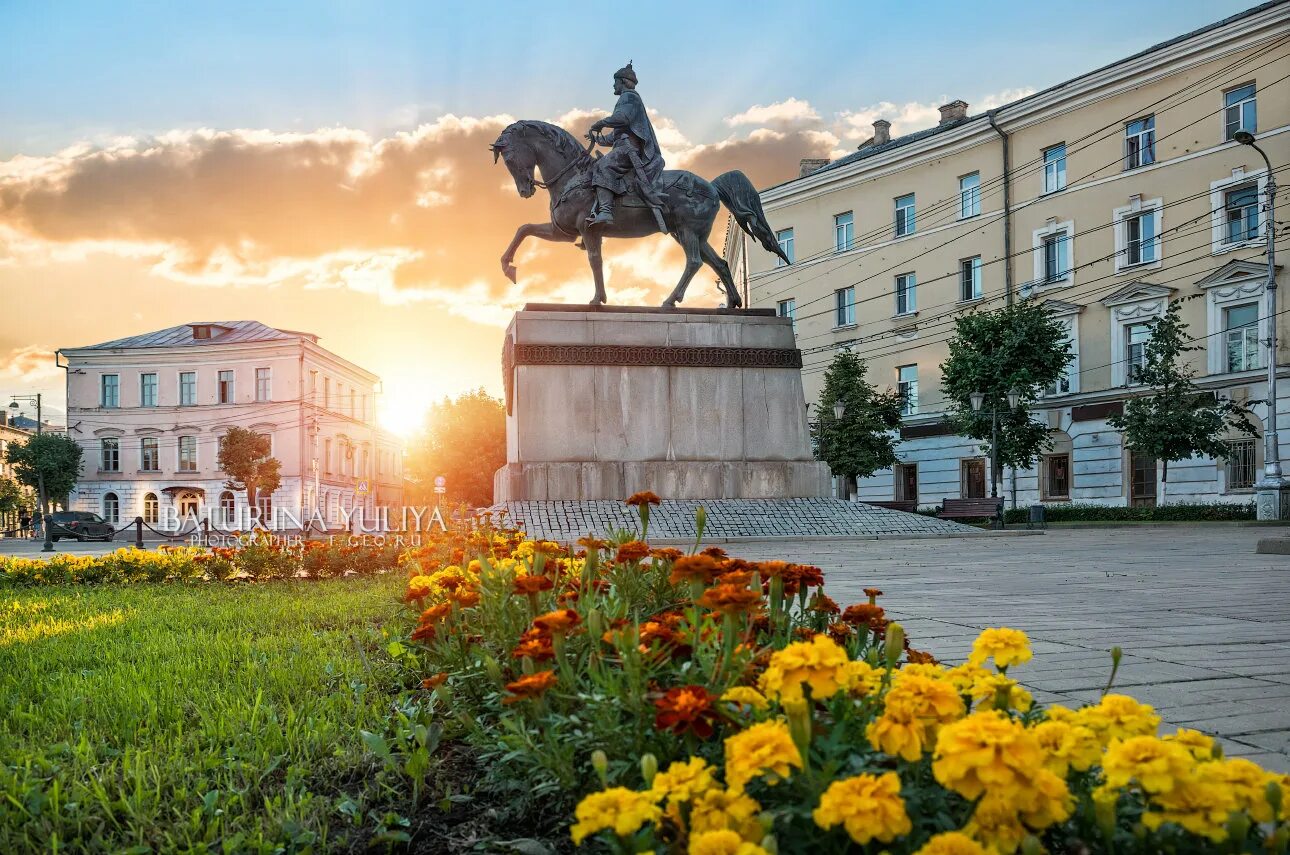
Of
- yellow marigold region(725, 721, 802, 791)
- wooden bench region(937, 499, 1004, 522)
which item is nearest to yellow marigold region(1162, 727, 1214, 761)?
yellow marigold region(725, 721, 802, 791)

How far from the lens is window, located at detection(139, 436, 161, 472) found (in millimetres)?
64375

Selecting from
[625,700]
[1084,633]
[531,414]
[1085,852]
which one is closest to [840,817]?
[1085,852]

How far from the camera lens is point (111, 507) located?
6475 cm

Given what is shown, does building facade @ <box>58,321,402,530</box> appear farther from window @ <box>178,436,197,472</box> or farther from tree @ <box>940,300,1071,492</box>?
tree @ <box>940,300,1071,492</box>

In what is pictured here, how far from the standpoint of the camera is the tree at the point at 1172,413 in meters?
27.7

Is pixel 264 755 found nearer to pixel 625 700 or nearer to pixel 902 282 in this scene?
pixel 625 700

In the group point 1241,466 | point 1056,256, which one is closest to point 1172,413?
point 1241,466

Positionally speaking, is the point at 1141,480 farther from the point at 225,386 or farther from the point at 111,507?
the point at 111,507

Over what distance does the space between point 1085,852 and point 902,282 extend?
42.9 metres

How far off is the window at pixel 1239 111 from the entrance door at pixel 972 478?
1393 centimetres

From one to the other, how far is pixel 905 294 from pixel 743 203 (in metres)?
26.3

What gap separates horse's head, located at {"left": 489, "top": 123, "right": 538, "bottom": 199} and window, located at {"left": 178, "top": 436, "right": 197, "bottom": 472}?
182 feet

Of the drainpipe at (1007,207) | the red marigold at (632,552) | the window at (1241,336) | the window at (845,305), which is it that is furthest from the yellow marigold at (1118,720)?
the window at (845,305)

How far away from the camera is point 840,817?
1.43 metres
